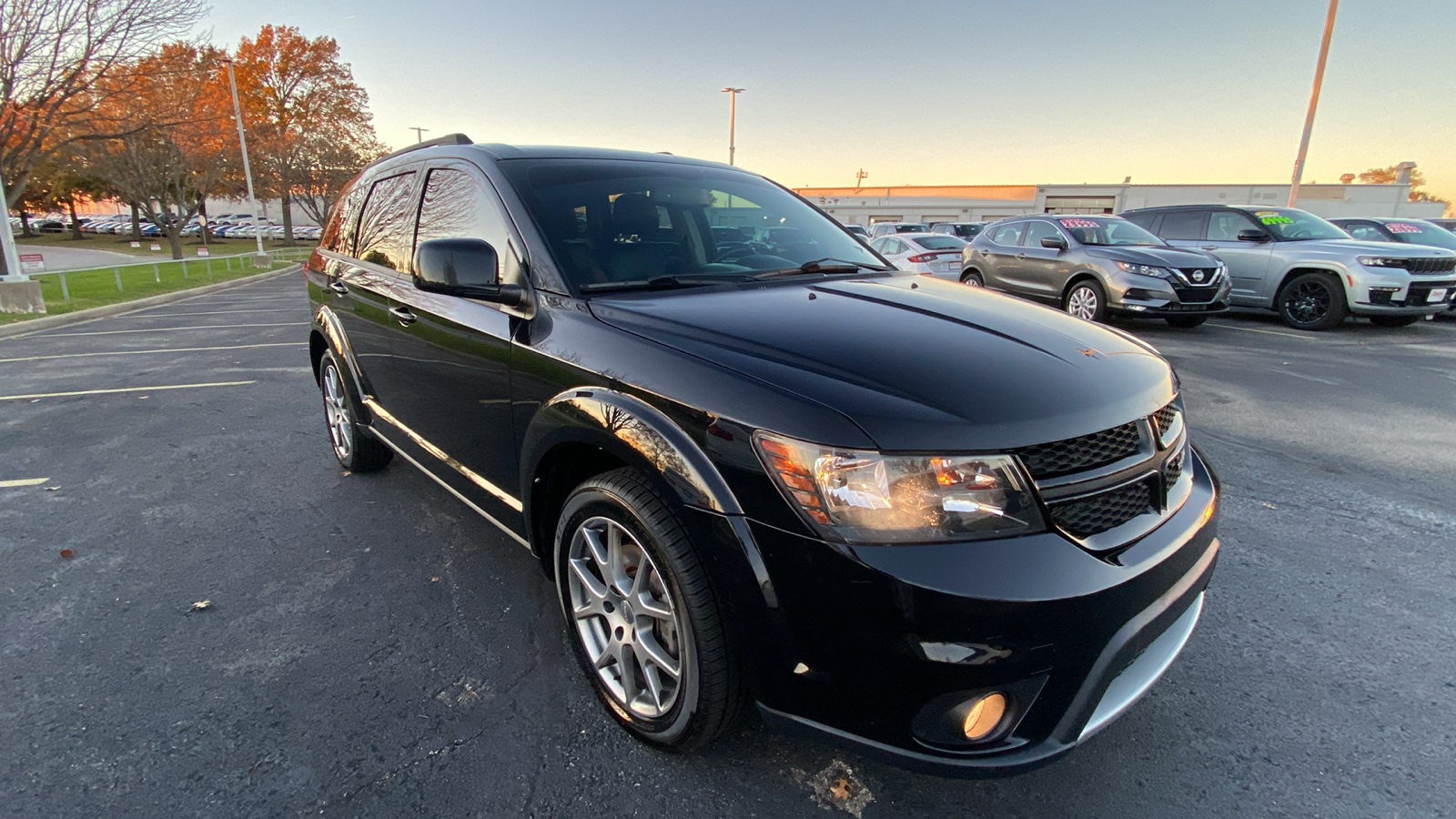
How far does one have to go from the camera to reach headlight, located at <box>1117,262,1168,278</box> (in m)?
9.15

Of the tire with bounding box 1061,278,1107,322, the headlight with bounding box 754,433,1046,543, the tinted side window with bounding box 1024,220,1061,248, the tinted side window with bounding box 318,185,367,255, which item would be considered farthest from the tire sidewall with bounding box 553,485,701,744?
the tinted side window with bounding box 1024,220,1061,248

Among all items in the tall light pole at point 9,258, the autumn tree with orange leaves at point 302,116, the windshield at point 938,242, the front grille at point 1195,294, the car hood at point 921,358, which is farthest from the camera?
the autumn tree with orange leaves at point 302,116

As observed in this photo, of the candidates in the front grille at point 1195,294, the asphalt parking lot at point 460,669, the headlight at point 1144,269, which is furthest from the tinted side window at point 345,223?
the front grille at point 1195,294

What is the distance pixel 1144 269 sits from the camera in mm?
9234

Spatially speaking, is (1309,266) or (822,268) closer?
(822,268)

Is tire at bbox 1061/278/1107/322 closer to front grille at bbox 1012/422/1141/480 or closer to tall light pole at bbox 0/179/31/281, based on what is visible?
front grille at bbox 1012/422/1141/480

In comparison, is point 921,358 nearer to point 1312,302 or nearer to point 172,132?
point 1312,302

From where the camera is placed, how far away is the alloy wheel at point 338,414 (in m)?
4.22

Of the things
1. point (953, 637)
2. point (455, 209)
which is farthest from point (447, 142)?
point (953, 637)

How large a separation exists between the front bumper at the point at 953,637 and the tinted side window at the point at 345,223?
3.46m

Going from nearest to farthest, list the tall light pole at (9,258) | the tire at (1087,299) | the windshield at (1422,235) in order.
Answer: the tire at (1087,299), the tall light pole at (9,258), the windshield at (1422,235)

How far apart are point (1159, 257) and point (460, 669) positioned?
9858 mm

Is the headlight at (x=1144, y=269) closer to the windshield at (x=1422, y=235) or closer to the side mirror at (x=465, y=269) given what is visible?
the windshield at (x=1422, y=235)

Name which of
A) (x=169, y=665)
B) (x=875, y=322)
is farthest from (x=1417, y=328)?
(x=169, y=665)
